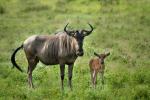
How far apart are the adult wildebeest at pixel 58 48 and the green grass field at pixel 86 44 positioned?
2.71 feet

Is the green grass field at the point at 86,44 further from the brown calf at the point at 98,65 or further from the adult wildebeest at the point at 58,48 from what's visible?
the adult wildebeest at the point at 58,48

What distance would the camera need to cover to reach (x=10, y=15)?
102 ft

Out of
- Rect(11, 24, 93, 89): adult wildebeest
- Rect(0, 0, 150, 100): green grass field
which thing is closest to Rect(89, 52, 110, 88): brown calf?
Rect(0, 0, 150, 100): green grass field

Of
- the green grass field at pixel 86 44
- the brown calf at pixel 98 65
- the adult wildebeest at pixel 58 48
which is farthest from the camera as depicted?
the brown calf at pixel 98 65

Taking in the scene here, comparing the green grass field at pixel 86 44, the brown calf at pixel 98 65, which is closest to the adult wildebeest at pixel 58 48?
the green grass field at pixel 86 44

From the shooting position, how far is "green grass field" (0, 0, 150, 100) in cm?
1343

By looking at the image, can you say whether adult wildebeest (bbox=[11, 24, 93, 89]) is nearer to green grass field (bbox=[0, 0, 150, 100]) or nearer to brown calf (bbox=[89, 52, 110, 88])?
green grass field (bbox=[0, 0, 150, 100])

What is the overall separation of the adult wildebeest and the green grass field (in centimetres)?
82

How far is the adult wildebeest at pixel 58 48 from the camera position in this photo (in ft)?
43.5

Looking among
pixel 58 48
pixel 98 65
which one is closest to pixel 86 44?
pixel 98 65

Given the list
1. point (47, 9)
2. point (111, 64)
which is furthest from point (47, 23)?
point (111, 64)

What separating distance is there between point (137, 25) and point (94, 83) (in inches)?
503

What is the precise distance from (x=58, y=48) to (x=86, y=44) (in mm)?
8054

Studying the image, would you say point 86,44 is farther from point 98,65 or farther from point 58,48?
point 58,48
